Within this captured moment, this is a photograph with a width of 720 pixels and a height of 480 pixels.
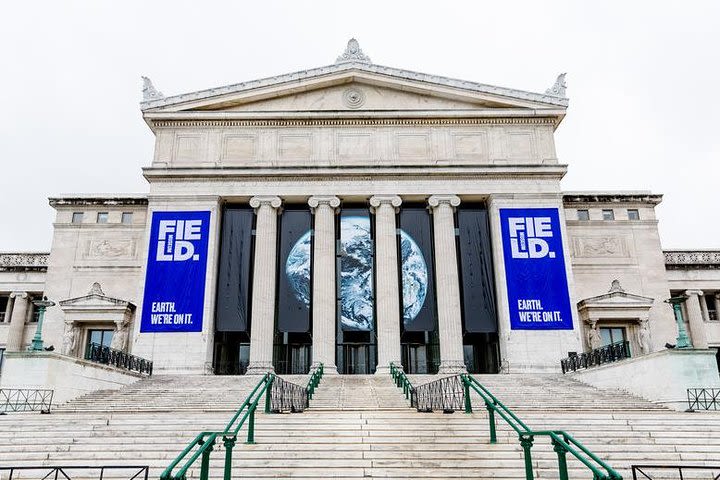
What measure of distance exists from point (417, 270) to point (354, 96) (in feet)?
37.3

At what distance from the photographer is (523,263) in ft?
105

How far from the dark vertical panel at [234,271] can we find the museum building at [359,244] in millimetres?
90

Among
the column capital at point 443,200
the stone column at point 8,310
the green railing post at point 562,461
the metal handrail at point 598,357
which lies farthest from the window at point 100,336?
the green railing post at point 562,461

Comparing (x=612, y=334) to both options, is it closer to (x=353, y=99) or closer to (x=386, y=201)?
(x=386, y=201)

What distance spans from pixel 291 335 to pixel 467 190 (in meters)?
12.9

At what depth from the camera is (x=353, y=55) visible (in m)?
36.5

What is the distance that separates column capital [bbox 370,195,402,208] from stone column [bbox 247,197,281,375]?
5.40m

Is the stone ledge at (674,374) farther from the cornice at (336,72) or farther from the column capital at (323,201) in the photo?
the cornice at (336,72)

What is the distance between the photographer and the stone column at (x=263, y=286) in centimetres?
3112

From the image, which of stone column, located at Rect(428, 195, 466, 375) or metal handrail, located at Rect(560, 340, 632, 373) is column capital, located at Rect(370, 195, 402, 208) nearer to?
stone column, located at Rect(428, 195, 466, 375)

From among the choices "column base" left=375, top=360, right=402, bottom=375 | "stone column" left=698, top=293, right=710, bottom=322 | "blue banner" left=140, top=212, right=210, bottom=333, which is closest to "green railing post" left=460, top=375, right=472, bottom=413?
"column base" left=375, top=360, right=402, bottom=375

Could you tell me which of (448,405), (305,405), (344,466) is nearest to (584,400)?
(448,405)

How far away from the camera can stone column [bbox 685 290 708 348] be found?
3553cm

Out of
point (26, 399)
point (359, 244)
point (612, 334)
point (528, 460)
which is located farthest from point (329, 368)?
point (528, 460)
